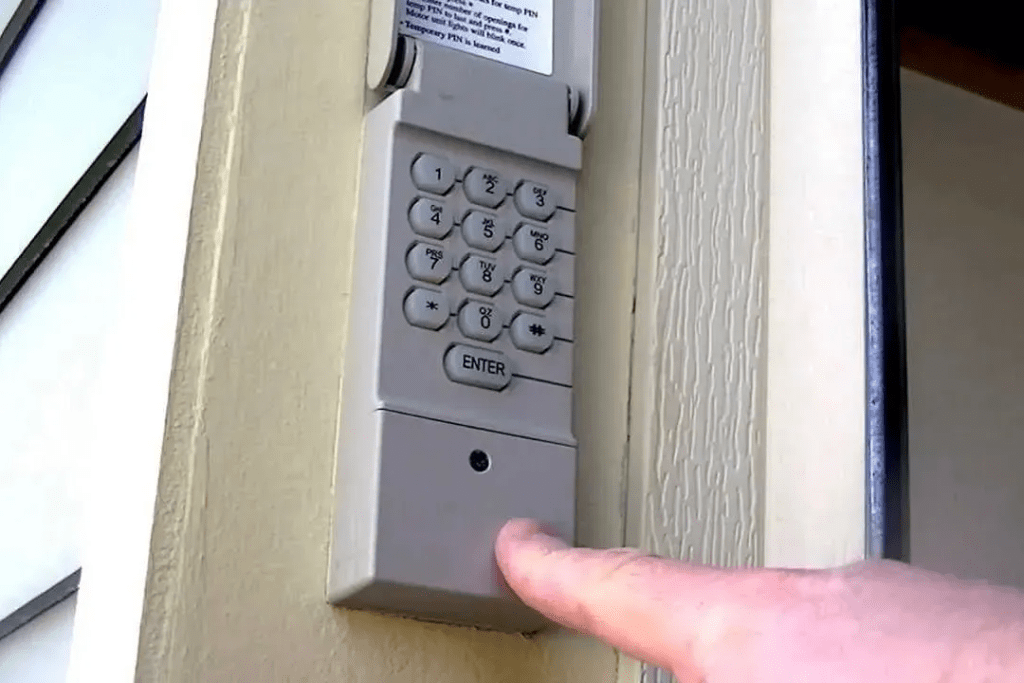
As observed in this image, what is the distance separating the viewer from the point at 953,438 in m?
0.45

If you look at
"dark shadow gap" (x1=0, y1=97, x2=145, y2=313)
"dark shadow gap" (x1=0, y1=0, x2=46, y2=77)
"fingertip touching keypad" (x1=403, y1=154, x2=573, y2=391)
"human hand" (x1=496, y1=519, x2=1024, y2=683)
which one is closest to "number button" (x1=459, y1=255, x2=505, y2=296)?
"fingertip touching keypad" (x1=403, y1=154, x2=573, y2=391)

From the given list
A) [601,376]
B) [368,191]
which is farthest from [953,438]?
[368,191]

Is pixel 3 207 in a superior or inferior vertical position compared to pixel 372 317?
superior

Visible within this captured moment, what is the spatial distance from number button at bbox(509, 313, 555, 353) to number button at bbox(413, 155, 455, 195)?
2.1 inches

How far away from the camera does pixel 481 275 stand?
423 millimetres

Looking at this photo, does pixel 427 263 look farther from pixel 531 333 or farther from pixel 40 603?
pixel 40 603

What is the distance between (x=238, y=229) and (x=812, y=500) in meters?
0.24

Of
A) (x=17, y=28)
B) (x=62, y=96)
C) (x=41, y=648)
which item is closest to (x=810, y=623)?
(x=41, y=648)

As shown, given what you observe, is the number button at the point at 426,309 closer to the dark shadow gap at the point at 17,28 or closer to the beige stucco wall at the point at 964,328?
the beige stucco wall at the point at 964,328

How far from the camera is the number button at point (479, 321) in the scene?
0.42m

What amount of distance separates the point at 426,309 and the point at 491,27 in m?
0.12

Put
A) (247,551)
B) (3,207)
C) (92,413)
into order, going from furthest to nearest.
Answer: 1. (3,207)
2. (92,413)
3. (247,551)

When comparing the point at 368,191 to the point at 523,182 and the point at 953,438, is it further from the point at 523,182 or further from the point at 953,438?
the point at 953,438

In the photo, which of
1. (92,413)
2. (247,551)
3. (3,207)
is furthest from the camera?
(3,207)
